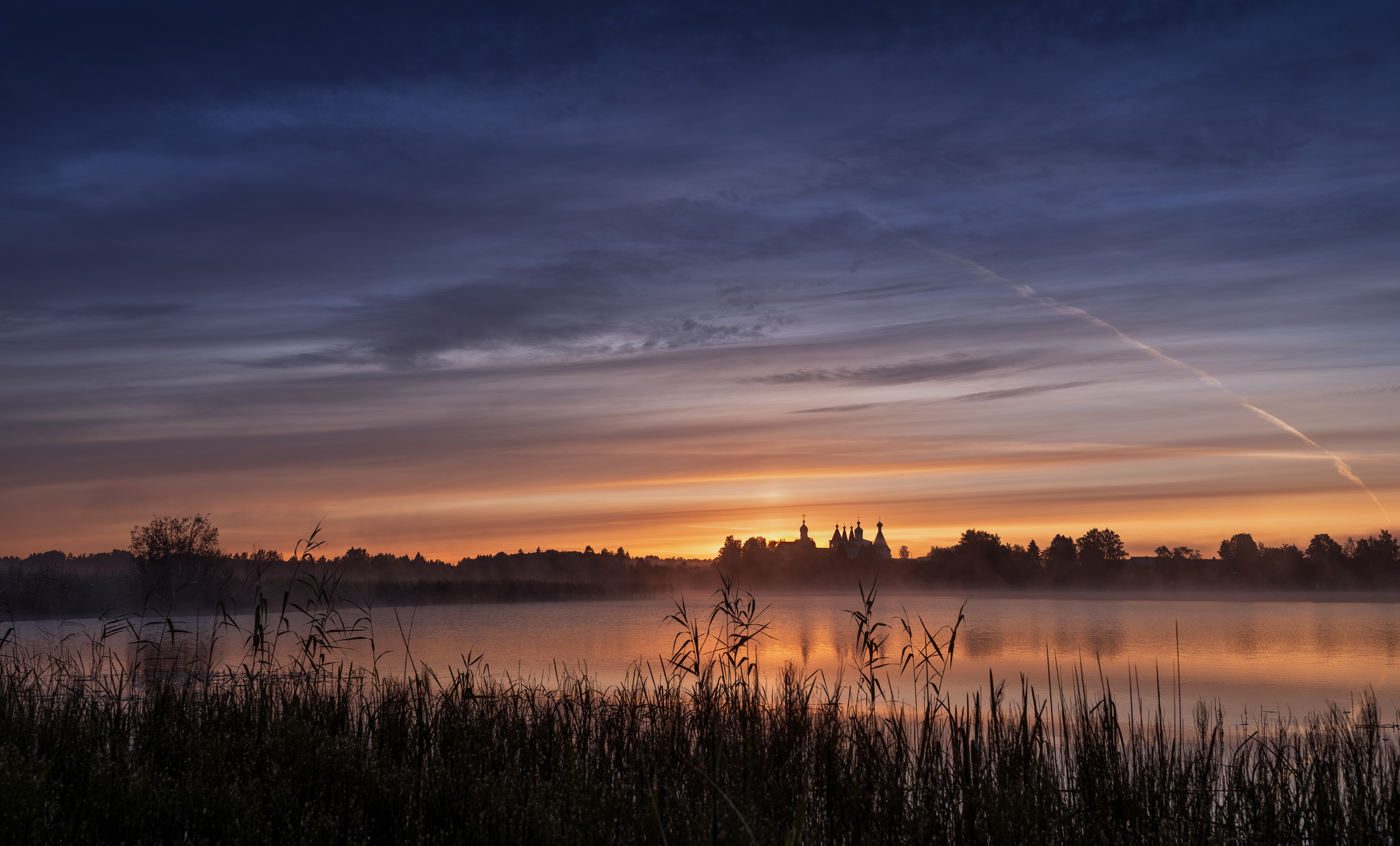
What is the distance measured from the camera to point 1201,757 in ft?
29.0

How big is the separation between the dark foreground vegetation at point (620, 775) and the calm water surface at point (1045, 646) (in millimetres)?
1351

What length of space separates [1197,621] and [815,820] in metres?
69.4

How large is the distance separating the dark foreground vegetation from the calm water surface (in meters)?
1.35

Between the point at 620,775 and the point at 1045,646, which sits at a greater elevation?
the point at 620,775

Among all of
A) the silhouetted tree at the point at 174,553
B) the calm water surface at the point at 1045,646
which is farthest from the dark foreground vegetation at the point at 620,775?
the silhouetted tree at the point at 174,553

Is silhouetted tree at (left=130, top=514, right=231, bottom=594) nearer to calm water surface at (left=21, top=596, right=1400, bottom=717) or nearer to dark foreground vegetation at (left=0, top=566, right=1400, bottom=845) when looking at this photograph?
calm water surface at (left=21, top=596, right=1400, bottom=717)

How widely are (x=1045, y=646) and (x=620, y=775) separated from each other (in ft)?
111

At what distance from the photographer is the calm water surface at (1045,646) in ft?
83.5

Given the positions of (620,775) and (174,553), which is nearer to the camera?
(620,775)

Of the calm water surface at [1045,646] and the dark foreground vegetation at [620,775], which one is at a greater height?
the dark foreground vegetation at [620,775]

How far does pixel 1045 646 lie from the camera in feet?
125

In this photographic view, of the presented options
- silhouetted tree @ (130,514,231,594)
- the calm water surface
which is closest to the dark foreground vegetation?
the calm water surface

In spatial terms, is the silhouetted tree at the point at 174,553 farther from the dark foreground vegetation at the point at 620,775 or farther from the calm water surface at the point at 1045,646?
the dark foreground vegetation at the point at 620,775

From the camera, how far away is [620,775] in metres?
9.12
